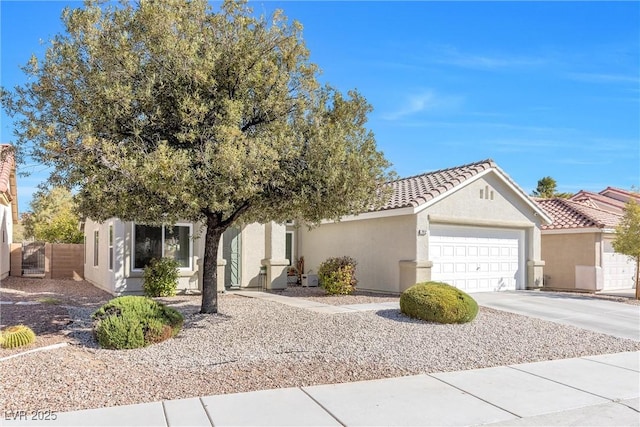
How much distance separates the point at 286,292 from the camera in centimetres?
1781

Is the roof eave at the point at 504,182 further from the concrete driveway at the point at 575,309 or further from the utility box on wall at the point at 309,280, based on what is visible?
the utility box on wall at the point at 309,280

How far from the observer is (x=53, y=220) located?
32.2 meters

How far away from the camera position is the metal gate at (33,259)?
84.2ft

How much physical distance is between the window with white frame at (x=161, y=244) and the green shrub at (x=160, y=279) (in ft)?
1.99

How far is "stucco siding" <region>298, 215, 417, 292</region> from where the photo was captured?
1667 cm

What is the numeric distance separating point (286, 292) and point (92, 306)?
662 cm

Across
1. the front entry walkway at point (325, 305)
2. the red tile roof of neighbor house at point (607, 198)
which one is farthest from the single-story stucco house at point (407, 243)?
the red tile roof of neighbor house at point (607, 198)

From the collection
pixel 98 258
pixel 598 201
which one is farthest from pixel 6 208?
pixel 598 201

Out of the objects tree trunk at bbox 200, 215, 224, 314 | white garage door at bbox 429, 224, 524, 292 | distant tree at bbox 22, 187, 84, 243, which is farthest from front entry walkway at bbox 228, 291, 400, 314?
distant tree at bbox 22, 187, 84, 243

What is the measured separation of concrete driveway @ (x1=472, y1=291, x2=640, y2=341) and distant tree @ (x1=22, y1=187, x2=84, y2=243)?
60.4 ft

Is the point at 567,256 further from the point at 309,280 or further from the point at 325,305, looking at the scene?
the point at 325,305

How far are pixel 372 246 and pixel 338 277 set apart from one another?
235 cm

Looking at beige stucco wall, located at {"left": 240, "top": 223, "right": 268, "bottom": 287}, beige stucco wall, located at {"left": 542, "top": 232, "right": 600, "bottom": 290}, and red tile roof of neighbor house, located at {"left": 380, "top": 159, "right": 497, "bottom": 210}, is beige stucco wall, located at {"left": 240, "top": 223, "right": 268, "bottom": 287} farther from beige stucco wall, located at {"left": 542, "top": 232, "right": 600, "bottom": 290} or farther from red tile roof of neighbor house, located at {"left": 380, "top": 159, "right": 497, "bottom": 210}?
beige stucco wall, located at {"left": 542, "top": 232, "right": 600, "bottom": 290}

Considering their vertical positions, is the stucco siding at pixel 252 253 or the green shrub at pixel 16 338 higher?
the stucco siding at pixel 252 253
